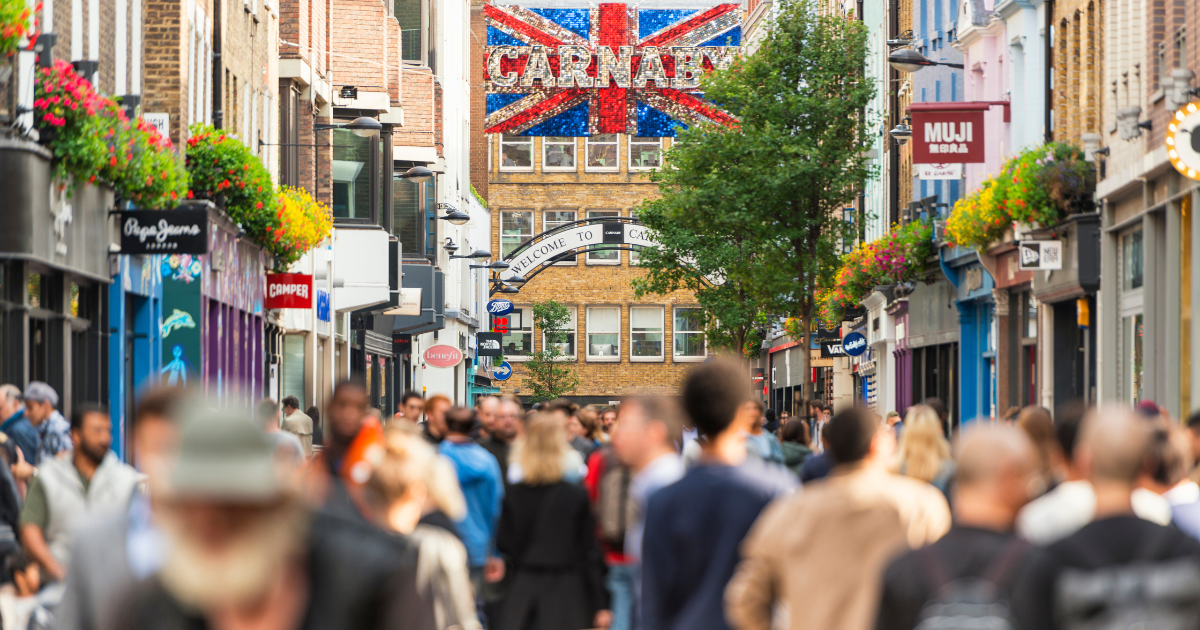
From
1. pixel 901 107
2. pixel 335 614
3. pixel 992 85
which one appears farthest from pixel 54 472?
pixel 901 107

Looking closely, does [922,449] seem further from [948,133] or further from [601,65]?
[601,65]

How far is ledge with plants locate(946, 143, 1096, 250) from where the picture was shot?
2416 centimetres

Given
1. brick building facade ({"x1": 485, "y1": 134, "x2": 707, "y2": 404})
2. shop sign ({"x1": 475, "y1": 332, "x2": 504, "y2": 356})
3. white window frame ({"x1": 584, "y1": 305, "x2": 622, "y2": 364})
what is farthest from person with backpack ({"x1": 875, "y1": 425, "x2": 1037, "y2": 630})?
white window frame ({"x1": 584, "y1": 305, "x2": 622, "y2": 364})

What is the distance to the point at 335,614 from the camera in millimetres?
3184

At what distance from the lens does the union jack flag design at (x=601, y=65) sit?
6900 cm

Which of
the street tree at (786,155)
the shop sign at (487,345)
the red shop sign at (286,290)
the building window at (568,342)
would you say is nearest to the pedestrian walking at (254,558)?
the red shop sign at (286,290)

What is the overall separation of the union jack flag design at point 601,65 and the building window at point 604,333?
13.4m

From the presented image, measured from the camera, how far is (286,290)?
3177 cm

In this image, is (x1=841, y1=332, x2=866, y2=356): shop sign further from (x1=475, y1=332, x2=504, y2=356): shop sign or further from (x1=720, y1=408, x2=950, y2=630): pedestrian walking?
(x1=720, y1=408, x2=950, y2=630): pedestrian walking

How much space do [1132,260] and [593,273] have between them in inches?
2391

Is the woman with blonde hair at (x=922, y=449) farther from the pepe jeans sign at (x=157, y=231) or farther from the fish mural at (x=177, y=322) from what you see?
the fish mural at (x=177, y=322)

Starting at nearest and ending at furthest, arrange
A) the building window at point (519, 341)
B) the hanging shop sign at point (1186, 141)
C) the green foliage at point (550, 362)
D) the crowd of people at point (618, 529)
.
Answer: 1. the crowd of people at point (618, 529)
2. the hanging shop sign at point (1186, 141)
3. the green foliage at point (550, 362)
4. the building window at point (519, 341)

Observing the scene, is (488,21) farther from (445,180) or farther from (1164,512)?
(1164,512)

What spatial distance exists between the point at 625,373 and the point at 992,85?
5071 centimetres
